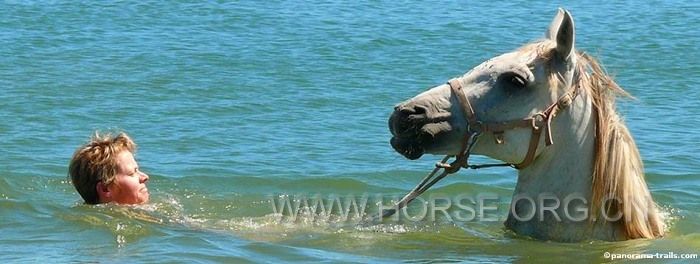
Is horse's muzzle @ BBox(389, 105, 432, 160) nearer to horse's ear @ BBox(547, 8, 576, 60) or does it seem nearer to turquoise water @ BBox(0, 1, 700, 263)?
horse's ear @ BBox(547, 8, 576, 60)

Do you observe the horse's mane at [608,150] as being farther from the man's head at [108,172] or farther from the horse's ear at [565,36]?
the man's head at [108,172]

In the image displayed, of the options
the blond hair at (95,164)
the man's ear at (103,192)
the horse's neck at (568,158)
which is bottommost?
the man's ear at (103,192)

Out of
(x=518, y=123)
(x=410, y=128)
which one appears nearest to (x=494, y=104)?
(x=518, y=123)

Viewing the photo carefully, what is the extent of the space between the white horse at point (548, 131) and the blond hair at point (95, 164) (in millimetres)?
2500

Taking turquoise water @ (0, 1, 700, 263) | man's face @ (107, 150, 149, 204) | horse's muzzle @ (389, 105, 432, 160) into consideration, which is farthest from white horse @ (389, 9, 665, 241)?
man's face @ (107, 150, 149, 204)

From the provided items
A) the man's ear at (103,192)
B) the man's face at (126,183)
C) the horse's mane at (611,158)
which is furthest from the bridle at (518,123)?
the man's ear at (103,192)

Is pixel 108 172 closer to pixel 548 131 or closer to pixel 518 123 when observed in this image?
pixel 518 123

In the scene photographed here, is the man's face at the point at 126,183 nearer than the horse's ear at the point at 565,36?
No

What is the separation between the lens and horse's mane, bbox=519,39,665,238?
5.36 meters

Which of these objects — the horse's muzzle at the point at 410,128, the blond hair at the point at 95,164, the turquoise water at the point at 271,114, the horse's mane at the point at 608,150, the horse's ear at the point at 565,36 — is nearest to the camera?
the horse's ear at the point at 565,36

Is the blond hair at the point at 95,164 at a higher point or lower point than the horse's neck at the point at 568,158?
lower

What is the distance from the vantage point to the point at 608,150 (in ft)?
17.6

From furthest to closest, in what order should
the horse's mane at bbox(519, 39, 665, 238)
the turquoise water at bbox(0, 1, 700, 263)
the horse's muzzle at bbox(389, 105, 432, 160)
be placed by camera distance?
the turquoise water at bbox(0, 1, 700, 263) → the horse's mane at bbox(519, 39, 665, 238) → the horse's muzzle at bbox(389, 105, 432, 160)

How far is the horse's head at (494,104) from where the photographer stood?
5246mm
